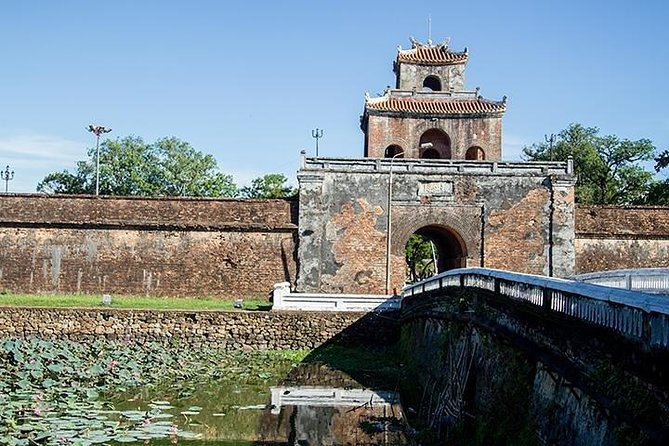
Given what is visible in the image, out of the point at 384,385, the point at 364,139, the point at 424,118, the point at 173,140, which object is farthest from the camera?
the point at 173,140

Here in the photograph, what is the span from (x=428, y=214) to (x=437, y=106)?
4730mm

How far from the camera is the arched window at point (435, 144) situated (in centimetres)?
2642

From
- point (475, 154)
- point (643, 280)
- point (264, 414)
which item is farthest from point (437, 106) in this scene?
point (264, 414)

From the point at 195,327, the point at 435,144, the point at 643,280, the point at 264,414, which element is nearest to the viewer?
the point at 643,280

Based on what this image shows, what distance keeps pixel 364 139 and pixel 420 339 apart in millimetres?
13515

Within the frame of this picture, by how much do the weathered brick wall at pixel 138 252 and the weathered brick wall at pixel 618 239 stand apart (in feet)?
31.9

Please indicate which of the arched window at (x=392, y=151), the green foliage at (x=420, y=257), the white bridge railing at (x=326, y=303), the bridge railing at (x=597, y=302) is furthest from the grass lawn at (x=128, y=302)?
the green foliage at (x=420, y=257)

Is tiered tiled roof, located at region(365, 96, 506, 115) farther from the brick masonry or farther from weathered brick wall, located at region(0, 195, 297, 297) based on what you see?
weathered brick wall, located at region(0, 195, 297, 297)

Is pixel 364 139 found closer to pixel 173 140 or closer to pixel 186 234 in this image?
pixel 186 234

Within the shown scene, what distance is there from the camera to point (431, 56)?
28047mm

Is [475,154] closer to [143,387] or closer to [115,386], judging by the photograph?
[143,387]

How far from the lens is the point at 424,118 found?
85.5ft

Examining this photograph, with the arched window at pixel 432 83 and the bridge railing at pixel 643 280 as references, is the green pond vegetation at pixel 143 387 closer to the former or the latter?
the bridge railing at pixel 643 280

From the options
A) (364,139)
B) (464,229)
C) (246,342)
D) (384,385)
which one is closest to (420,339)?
(384,385)
